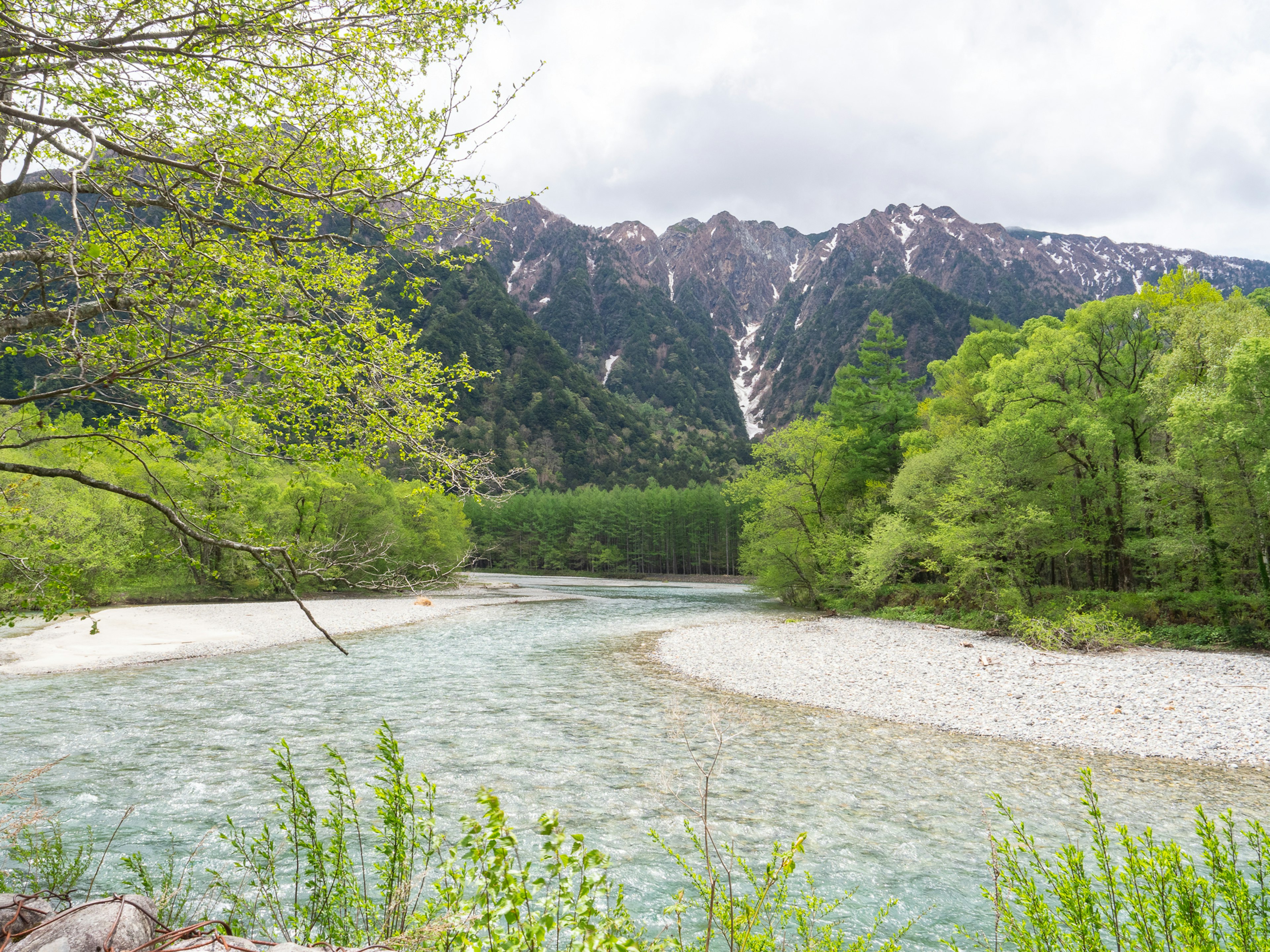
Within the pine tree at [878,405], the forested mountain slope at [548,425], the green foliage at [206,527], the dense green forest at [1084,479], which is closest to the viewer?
the green foliage at [206,527]

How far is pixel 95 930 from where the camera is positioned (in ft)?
11.8

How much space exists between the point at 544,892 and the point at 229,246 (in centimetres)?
733

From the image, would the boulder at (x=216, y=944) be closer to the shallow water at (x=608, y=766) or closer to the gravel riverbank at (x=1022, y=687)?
the shallow water at (x=608, y=766)

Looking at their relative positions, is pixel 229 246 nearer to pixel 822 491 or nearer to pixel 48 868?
pixel 48 868

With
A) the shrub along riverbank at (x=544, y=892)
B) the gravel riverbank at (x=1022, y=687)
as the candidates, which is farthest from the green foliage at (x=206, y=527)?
the gravel riverbank at (x=1022, y=687)

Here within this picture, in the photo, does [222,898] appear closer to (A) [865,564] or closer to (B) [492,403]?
(A) [865,564]

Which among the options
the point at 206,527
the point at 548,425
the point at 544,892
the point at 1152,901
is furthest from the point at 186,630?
the point at 548,425

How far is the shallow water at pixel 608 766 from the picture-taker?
769cm

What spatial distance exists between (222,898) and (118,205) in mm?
6122

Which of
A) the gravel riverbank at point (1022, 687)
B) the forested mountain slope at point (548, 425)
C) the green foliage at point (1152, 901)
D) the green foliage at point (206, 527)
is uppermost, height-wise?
the forested mountain slope at point (548, 425)

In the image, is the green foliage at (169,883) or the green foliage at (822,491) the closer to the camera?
the green foliage at (169,883)

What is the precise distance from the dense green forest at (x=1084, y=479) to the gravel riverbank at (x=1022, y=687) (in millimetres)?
4075

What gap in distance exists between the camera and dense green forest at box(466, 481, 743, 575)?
8550 cm

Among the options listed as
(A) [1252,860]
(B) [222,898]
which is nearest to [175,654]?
(B) [222,898]
